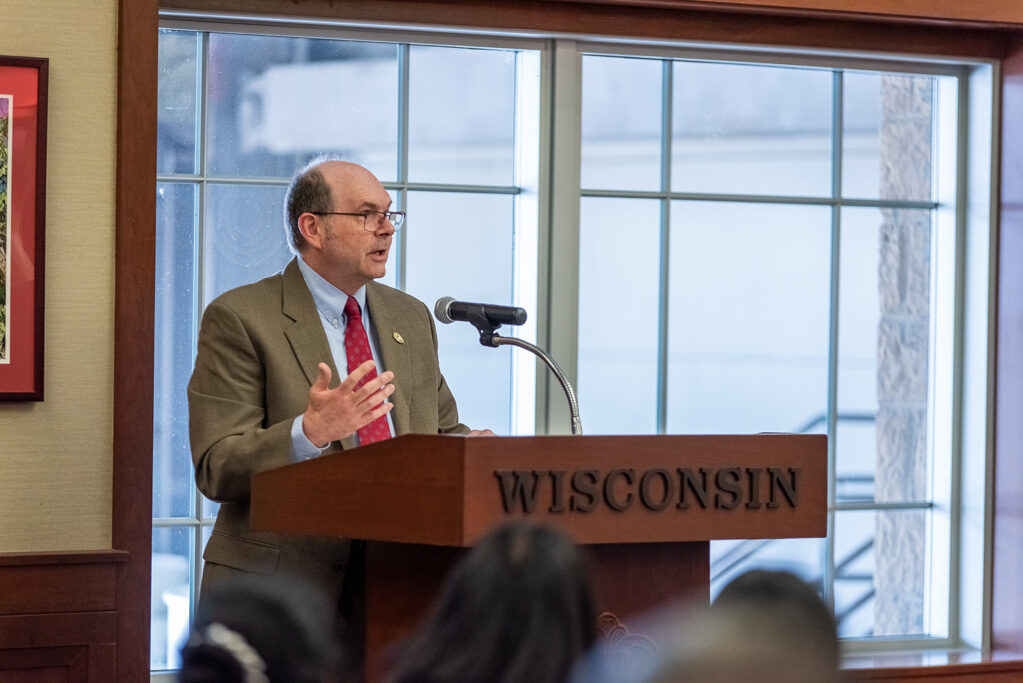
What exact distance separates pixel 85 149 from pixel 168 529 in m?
1.13

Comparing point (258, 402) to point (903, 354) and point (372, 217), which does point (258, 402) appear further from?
A: point (903, 354)

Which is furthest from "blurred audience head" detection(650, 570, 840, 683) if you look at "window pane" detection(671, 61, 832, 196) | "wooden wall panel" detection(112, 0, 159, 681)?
"window pane" detection(671, 61, 832, 196)

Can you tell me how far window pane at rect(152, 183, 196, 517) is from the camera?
3.67 metres

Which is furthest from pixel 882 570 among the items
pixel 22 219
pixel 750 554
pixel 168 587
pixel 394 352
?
pixel 22 219

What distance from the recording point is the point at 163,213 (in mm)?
Answer: 3654

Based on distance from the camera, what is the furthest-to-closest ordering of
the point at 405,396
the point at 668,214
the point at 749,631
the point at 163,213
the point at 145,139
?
the point at 668,214 < the point at 163,213 < the point at 145,139 < the point at 405,396 < the point at 749,631

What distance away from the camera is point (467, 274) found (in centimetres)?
389

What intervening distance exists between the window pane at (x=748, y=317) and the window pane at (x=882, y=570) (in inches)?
15.5

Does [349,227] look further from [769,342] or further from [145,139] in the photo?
[769,342]

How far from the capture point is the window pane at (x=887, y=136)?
4211mm

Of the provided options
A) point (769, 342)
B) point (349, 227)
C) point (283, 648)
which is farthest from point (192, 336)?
point (283, 648)

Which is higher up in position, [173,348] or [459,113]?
[459,113]

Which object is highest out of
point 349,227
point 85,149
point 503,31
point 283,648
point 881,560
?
point 503,31

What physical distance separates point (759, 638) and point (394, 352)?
79.8 inches
